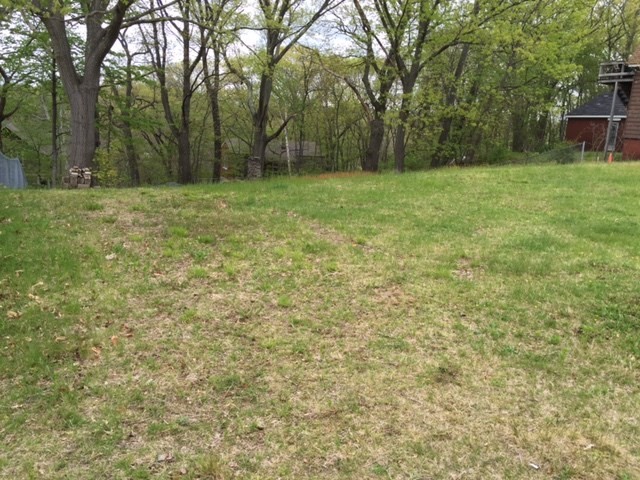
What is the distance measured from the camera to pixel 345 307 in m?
5.02

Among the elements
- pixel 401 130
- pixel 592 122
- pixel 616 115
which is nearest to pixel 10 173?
→ pixel 401 130

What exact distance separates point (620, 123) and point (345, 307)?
2731cm

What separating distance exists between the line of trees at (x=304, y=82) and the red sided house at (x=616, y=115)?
1463mm

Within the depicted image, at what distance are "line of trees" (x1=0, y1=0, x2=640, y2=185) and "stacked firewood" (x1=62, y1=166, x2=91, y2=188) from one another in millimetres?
327

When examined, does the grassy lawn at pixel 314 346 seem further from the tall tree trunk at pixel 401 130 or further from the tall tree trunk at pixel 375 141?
the tall tree trunk at pixel 375 141

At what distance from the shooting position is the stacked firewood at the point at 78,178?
38.7ft

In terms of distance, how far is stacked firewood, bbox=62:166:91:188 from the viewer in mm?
11797

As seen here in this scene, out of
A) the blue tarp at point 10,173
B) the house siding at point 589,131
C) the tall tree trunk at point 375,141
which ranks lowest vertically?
the blue tarp at point 10,173

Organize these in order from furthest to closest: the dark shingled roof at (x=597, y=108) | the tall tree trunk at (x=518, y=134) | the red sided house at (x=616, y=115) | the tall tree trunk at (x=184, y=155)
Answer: the tall tree trunk at (x=518, y=134) → the dark shingled roof at (x=597, y=108) → the tall tree trunk at (x=184, y=155) → the red sided house at (x=616, y=115)

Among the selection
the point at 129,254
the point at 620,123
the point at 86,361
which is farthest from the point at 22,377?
the point at 620,123

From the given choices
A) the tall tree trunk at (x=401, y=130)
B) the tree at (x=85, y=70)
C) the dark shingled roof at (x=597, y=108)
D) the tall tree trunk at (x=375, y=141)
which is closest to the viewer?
the tree at (x=85, y=70)

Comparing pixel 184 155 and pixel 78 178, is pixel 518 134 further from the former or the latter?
pixel 78 178

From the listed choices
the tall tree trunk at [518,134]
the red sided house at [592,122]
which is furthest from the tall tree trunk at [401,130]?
the red sided house at [592,122]

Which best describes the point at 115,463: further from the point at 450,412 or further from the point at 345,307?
the point at 345,307
